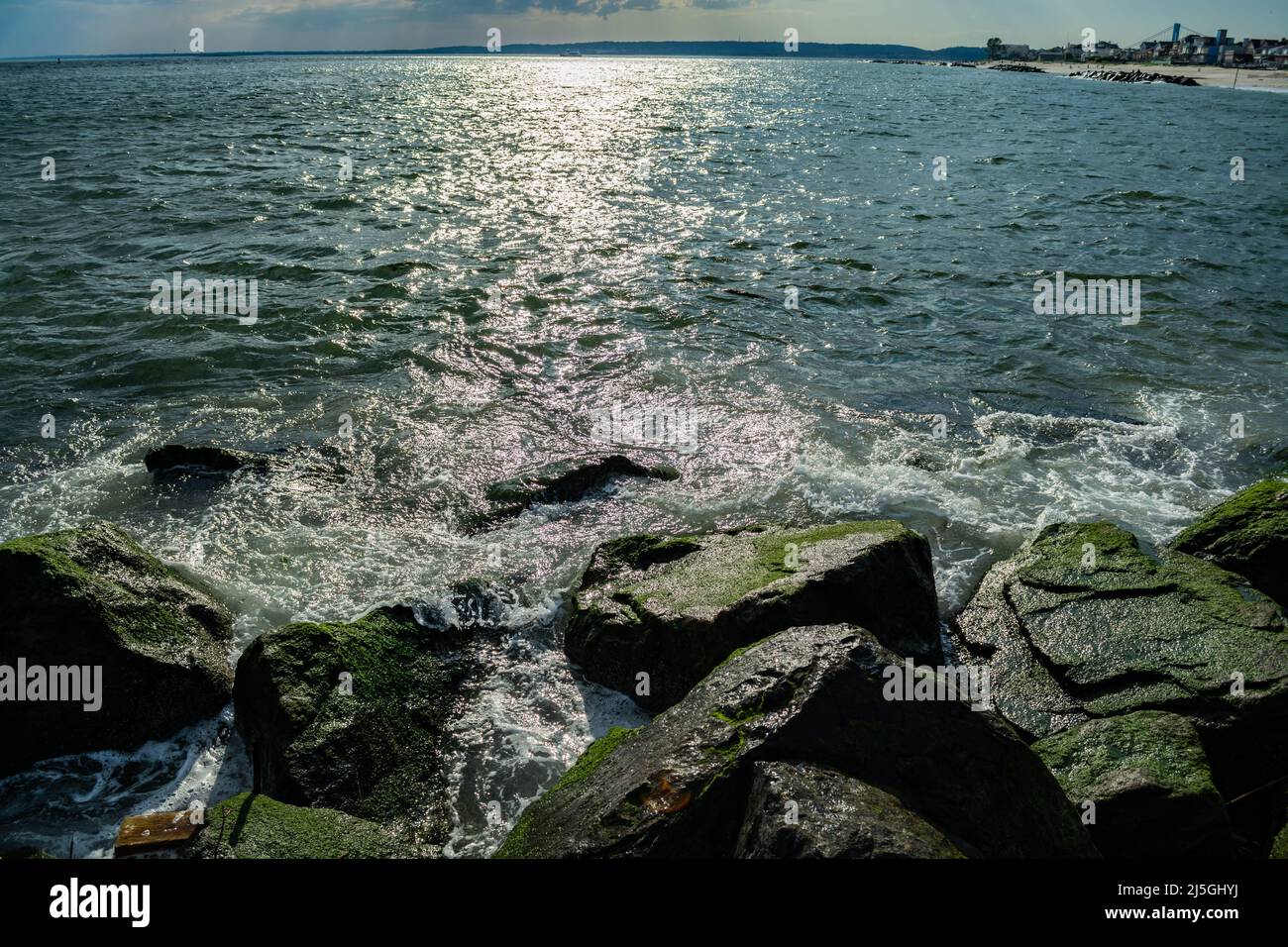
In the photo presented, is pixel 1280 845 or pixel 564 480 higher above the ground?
pixel 564 480

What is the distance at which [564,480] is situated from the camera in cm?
1008

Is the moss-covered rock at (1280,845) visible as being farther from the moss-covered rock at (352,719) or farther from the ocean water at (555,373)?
the moss-covered rock at (352,719)

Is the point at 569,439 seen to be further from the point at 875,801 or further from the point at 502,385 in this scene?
the point at 875,801

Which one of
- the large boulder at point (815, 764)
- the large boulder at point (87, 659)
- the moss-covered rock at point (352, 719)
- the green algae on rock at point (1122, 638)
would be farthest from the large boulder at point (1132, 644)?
the large boulder at point (87, 659)

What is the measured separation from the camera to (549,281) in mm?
18078

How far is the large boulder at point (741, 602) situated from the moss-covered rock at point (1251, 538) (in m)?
3.17

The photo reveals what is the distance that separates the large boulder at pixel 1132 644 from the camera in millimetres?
6047

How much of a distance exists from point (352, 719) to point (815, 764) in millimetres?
3474

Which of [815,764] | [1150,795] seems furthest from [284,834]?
[1150,795]

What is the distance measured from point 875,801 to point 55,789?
5.64 m

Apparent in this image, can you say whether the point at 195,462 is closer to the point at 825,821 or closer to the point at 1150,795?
the point at 825,821

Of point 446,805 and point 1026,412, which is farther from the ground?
point 1026,412

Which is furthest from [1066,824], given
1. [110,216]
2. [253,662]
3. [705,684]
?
[110,216]

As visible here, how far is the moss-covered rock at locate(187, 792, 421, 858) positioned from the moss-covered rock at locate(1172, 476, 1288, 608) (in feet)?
25.7
